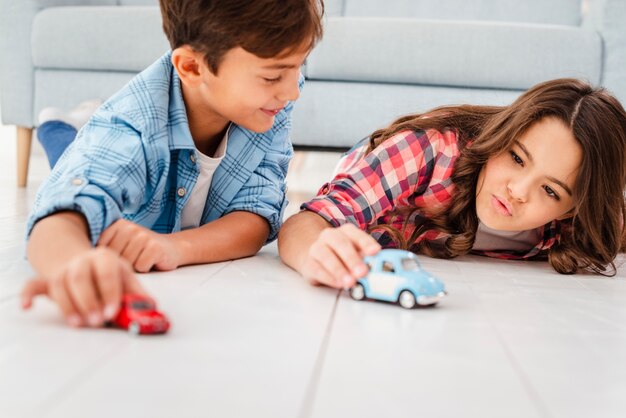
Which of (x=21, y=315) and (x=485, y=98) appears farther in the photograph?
(x=485, y=98)

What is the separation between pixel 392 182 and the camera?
1334mm

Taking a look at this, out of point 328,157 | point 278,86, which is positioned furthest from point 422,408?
point 328,157

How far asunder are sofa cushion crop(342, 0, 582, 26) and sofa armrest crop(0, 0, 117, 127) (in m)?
1.34

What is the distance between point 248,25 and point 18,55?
5.77 feet

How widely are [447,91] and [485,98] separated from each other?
12 cm

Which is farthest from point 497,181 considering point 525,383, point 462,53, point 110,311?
point 462,53

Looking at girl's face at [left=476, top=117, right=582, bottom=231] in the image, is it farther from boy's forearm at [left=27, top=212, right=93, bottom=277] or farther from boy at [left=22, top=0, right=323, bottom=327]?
boy's forearm at [left=27, top=212, right=93, bottom=277]

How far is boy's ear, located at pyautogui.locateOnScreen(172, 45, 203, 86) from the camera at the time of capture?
1.12 meters

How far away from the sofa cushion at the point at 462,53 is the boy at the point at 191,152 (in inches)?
39.9

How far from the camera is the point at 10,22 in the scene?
2539 mm

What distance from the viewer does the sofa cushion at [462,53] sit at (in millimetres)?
2271

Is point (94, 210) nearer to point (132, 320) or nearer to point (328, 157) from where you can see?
point (132, 320)

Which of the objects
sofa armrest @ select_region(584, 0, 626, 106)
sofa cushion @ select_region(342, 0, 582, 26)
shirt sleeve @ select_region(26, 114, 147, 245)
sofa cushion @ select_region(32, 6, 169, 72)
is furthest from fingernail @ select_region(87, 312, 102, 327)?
sofa cushion @ select_region(342, 0, 582, 26)

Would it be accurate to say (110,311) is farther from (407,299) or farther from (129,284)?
(407,299)
